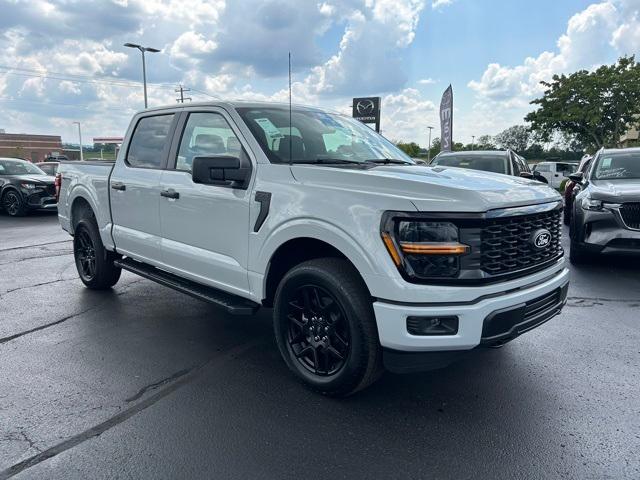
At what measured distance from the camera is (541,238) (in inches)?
127

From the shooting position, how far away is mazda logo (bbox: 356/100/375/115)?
836 inches

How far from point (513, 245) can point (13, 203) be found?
1508 centimetres

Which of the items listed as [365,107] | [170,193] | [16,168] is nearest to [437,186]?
[170,193]

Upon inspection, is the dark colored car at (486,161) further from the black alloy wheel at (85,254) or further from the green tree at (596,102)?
the green tree at (596,102)

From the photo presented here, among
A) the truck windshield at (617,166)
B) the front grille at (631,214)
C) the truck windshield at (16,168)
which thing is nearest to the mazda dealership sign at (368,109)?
the truck windshield at (16,168)

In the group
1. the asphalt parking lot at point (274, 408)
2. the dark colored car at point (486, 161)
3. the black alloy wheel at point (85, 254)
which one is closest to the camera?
the asphalt parking lot at point (274, 408)

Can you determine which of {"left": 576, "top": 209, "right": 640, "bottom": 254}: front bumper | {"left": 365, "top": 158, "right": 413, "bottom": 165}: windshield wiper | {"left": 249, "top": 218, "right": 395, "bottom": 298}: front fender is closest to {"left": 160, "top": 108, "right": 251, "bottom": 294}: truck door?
{"left": 249, "top": 218, "right": 395, "bottom": 298}: front fender

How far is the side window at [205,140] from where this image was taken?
3936 millimetres

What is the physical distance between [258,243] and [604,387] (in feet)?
8.44

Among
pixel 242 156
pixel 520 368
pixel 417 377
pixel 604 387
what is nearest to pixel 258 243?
pixel 242 156

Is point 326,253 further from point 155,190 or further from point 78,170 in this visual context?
point 78,170

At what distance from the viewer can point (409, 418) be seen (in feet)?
10.1

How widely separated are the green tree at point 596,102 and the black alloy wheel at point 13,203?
32.8 metres

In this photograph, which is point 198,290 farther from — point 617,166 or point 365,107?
point 365,107
